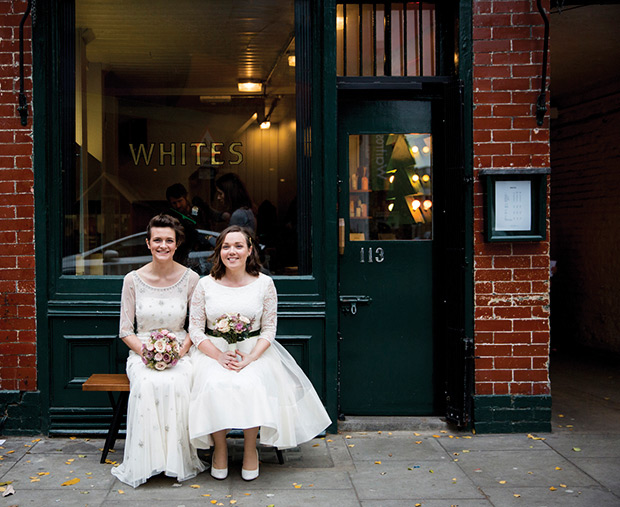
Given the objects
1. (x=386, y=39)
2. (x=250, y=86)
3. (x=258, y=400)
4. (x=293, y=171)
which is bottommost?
(x=258, y=400)

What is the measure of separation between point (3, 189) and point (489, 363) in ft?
13.2

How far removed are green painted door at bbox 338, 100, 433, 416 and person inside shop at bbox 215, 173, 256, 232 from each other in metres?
0.79

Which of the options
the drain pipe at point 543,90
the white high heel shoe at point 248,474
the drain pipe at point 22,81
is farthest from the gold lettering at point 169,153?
the drain pipe at point 543,90

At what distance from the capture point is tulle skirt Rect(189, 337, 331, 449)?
4.13 m

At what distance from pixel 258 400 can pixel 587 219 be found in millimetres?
6721

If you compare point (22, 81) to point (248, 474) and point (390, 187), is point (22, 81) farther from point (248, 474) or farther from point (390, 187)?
point (248, 474)

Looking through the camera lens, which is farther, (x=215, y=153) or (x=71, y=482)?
(x=215, y=153)

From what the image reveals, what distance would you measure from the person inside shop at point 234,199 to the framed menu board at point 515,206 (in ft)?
6.13

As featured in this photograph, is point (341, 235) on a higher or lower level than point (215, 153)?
lower

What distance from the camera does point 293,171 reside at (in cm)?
539

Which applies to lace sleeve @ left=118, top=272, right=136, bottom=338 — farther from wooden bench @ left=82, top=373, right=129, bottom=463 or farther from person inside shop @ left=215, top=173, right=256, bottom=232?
person inside shop @ left=215, top=173, right=256, bottom=232

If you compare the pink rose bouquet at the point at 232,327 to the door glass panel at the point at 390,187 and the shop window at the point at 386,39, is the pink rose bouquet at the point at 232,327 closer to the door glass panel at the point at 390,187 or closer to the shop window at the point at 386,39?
the door glass panel at the point at 390,187

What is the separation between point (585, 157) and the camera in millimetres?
9188

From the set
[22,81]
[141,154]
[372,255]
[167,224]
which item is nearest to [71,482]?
[167,224]
